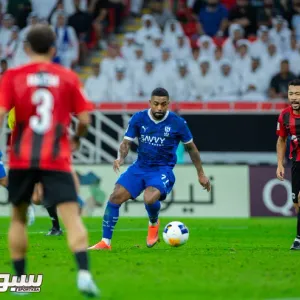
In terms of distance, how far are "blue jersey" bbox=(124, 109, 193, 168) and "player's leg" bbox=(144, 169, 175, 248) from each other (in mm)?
173

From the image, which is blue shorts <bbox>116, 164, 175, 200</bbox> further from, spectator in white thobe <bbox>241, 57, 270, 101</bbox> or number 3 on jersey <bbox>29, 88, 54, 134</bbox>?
spectator in white thobe <bbox>241, 57, 270, 101</bbox>

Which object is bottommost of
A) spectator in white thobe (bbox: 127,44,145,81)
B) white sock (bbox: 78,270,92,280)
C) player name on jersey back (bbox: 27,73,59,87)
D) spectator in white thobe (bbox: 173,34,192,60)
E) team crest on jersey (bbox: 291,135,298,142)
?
white sock (bbox: 78,270,92,280)

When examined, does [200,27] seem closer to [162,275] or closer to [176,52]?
[176,52]

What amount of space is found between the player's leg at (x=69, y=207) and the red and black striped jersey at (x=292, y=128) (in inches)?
209

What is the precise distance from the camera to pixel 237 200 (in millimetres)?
21562

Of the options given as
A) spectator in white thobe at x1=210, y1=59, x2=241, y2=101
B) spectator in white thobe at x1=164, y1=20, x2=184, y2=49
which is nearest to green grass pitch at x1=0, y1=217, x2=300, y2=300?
spectator in white thobe at x1=210, y1=59, x2=241, y2=101

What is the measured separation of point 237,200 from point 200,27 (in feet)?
20.8

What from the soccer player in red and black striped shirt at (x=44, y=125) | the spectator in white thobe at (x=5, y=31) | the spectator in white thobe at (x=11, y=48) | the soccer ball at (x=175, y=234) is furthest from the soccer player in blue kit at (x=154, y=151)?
the spectator in white thobe at (x=5, y=31)

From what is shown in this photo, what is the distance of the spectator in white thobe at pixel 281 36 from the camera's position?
2500 cm

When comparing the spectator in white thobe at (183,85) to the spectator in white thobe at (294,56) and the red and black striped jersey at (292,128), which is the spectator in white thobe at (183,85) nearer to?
the spectator in white thobe at (294,56)

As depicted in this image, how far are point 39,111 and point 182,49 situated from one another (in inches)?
665

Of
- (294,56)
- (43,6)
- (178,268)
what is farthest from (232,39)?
(178,268)

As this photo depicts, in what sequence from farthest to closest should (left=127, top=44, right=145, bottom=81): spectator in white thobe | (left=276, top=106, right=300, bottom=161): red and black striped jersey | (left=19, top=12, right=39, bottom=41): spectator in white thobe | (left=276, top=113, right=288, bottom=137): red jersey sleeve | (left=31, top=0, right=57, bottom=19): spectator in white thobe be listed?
(left=31, top=0, right=57, bottom=19): spectator in white thobe, (left=19, top=12, right=39, bottom=41): spectator in white thobe, (left=127, top=44, right=145, bottom=81): spectator in white thobe, (left=276, top=113, right=288, bottom=137): red jersey sleeve, (left=276, top=106, right=300, bottom=161): red and black striped jersey

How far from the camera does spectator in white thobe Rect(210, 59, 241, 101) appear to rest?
77.7 feet
